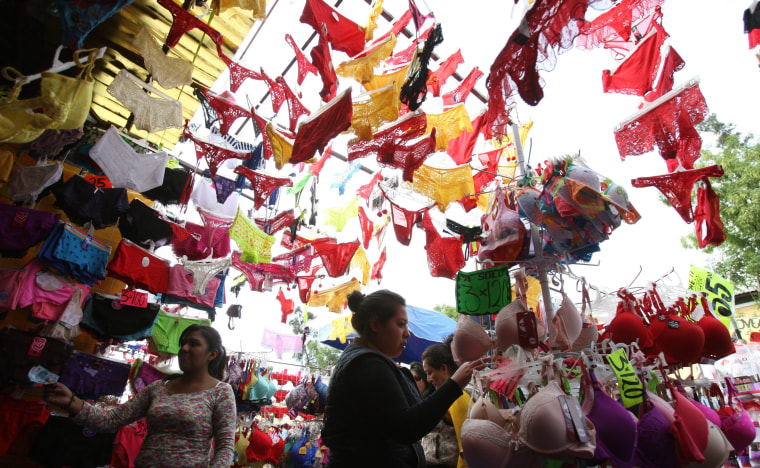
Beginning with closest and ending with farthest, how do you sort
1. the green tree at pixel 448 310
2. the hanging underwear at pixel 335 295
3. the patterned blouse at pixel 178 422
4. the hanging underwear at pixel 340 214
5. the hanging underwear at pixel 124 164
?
1. the patterned blouse at pixel 178 422
2. the hanging underwear at pixel 124 164
3. the hanging underwear at pixel 340 214
4. the hanging underwear at pixel 335 295
5. the green tree at pixel 448 310

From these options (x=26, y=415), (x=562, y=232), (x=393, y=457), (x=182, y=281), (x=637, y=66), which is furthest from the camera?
(x=182, y=281)

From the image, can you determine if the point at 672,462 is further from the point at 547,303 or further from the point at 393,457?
the point at 393,457

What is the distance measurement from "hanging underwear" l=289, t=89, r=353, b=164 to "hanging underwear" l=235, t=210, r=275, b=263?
6.09ft

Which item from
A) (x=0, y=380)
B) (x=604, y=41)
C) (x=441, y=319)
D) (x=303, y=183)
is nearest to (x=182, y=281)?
(x=0, y=380)

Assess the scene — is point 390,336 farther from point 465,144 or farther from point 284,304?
point 284,304

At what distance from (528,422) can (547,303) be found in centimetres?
80

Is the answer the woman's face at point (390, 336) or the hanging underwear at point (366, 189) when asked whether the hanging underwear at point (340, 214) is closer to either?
the hanging underwear at point (366, 189)

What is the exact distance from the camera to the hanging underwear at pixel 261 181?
413 centimetres

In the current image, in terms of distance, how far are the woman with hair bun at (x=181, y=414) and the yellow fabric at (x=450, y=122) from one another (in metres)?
2.94

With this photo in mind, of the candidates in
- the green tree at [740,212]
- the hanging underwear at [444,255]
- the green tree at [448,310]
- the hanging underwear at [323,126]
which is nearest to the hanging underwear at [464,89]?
the hanging underwear at [444,255]

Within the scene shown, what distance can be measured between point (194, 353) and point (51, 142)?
9.80 ft

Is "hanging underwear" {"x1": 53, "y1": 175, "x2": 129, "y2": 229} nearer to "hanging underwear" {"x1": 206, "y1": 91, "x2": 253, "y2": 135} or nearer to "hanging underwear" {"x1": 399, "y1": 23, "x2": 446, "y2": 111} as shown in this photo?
"hanging underwear" {"x1": 206, "y1": 91, "x2": 253, "y2": 135}

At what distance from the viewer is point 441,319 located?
573 cm

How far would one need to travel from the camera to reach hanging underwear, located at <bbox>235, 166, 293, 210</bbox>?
413cm
